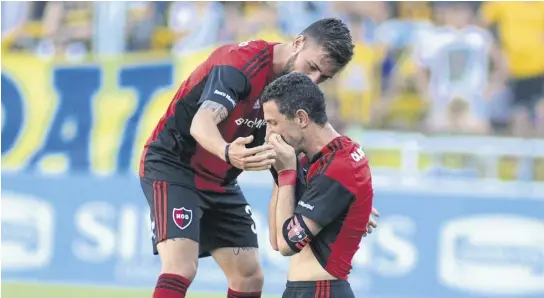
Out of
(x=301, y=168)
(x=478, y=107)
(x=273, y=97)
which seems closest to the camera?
(x=273, y=97)

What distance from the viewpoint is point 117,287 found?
1061cm

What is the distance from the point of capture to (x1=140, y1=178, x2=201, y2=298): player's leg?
5773mm

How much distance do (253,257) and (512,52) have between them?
6.17 m

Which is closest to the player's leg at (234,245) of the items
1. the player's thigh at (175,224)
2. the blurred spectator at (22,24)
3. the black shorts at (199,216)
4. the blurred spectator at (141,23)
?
the black shorts at (199,216)

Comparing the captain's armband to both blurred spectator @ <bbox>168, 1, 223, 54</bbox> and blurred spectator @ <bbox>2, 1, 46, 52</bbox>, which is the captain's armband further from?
blurred spectator @ <bbox>2, 1, 46, 52</bbox>

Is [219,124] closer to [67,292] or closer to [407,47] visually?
[67,292]

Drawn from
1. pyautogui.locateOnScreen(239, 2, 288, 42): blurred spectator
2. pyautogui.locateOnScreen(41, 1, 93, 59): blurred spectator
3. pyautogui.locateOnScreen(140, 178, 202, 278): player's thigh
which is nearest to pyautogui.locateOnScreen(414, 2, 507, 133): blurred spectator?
pyautogui.locateOnScreen(239, 2, 288, 42): blurred spectator

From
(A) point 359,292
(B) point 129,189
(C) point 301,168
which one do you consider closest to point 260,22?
(B) point 129,189

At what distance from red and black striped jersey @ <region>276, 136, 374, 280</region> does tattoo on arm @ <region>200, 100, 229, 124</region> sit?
0.60 meters

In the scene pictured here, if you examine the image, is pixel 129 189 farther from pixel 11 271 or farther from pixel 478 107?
pixel 478 107

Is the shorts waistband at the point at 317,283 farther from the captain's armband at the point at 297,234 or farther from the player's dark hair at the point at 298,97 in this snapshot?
the player's dark hair at the point at 298,97

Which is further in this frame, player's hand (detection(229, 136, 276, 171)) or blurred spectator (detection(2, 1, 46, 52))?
blurred spectator (detection(2, 1, 46, 52))

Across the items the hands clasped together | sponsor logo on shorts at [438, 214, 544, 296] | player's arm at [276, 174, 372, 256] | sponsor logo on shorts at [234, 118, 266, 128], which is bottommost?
player's arm at [276, 174, 372, 256]

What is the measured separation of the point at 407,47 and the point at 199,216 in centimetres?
620
